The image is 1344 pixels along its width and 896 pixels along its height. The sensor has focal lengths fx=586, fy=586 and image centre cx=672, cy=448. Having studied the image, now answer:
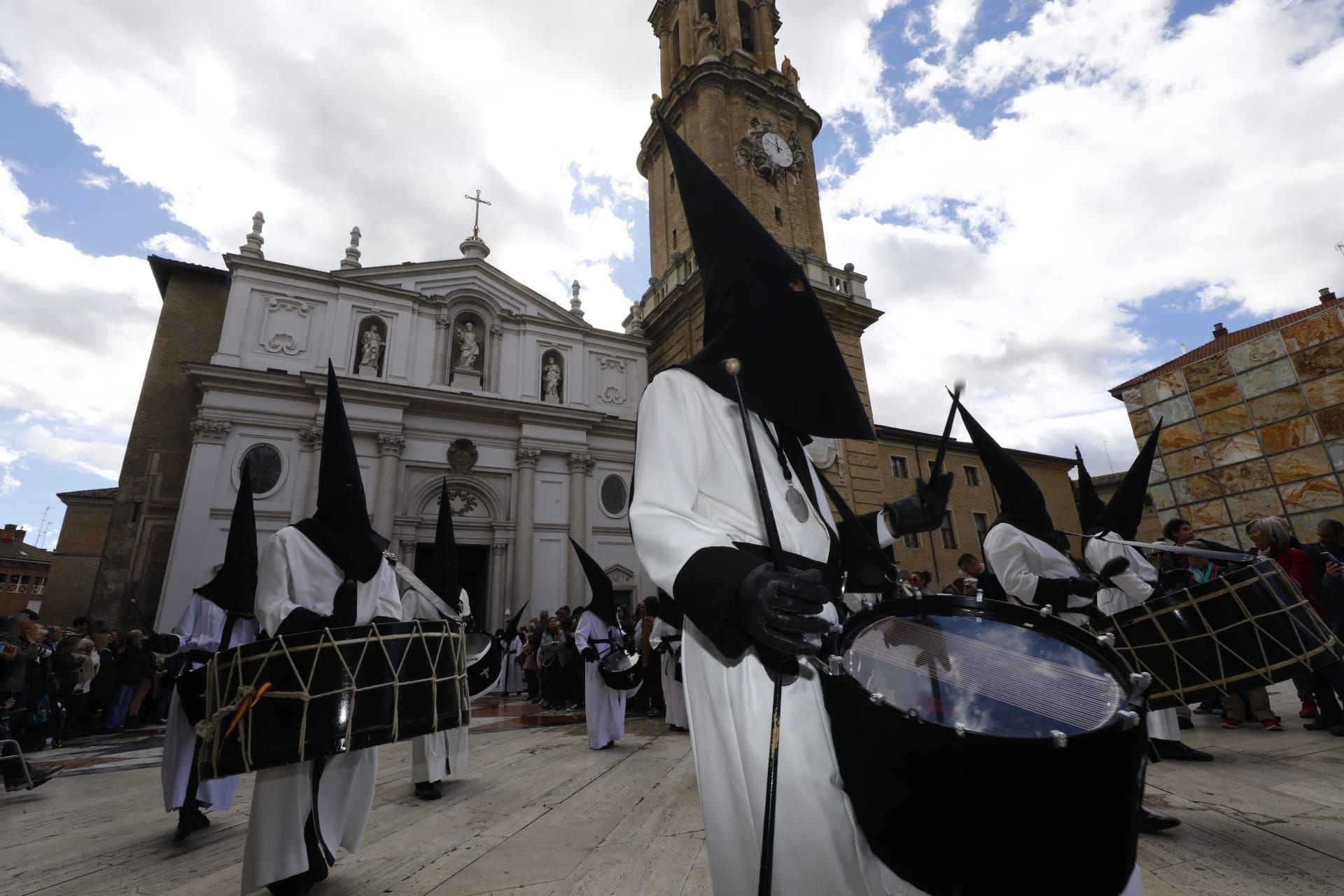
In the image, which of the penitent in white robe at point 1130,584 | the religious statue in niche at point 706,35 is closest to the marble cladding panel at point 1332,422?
the penitent in white robe at point 1130,584

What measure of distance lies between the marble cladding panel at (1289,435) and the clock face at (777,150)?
1811 centimetres

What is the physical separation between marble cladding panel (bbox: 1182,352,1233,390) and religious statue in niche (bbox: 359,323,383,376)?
27.9 meters

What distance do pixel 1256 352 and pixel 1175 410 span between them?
281cm

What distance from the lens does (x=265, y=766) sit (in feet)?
6.87

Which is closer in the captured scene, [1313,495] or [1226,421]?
[1313,495]

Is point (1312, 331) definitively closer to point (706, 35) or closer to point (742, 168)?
point (742, 168)

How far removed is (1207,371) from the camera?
827 inches

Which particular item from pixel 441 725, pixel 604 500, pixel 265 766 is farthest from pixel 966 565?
pixel 604 500

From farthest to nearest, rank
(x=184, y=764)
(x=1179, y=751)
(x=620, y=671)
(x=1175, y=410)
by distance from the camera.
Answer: (x=1175, y=410), (x=620, y=671), (x=1179, y=751), (x=184, y=764)

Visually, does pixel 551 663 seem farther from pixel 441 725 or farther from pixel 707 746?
pixel 707 746

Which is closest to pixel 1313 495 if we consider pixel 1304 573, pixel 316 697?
pixel 1304 573

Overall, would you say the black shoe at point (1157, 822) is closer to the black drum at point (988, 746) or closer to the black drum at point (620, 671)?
the black drum at point (988, 746)

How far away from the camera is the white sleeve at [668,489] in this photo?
1349mm

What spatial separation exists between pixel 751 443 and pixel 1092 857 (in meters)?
0.96
